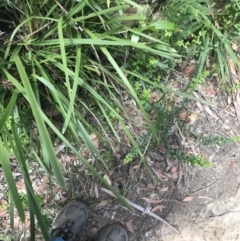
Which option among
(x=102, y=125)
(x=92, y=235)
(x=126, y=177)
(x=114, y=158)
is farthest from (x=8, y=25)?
(x=92, y=235)

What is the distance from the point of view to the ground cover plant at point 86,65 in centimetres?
148

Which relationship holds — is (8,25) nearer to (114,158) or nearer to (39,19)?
(39,19)

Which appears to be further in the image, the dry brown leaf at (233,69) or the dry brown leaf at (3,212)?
the dry brown leaf at (233,69)

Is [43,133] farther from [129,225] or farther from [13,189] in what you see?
[129,225]

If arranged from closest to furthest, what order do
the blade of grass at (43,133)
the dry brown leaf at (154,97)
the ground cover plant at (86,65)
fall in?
1. the blade of grass at (43,133)
2. the ground cover plant at (86,65)
3. the dry brown leaf at (154,97)

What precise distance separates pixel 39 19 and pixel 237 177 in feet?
4.51

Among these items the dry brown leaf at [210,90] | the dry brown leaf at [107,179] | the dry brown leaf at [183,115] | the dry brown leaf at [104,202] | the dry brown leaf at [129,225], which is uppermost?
the dry brown leaf at [210,90]

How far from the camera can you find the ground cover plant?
1477mm

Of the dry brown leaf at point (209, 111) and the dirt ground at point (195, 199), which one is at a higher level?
Answer: the dry brown leaf at point (209, 111)

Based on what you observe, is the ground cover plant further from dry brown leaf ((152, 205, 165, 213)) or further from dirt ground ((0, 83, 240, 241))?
dry brown leaf ((152, 205, 165, 213))

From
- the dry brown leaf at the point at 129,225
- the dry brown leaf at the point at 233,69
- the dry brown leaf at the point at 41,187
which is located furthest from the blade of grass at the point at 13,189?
the dry brown leaf at the point at 233,69

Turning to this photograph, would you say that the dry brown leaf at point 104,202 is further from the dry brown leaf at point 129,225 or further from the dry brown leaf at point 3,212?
the dry brown leaf at point 3,212

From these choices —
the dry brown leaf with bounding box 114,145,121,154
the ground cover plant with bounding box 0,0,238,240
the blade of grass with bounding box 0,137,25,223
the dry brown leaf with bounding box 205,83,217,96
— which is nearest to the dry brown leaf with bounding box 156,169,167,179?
the ground cover plant with bounding box 0,0,238,240

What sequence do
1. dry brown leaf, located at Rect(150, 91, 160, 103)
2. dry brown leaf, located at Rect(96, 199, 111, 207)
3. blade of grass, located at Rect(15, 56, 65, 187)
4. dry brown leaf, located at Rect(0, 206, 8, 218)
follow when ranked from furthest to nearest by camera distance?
dry brown leaf, located at Rect(150, 91, 160, 103)
dry brown leaf, located at Rect(96, 199, 111, 207)
dry brown leaf, located at Rect(0, 206, 8, 218)
blade of grass, located at Rect(15, 56, 65, 187)
